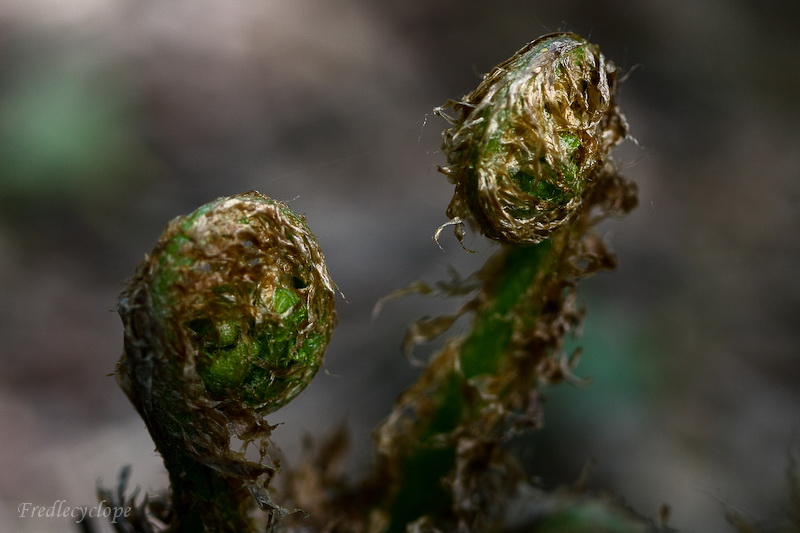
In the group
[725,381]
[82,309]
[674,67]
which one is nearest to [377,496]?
[82,309]

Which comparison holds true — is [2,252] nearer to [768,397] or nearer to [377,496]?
[377,496]

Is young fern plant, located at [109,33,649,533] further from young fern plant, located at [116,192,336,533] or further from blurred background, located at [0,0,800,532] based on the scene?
blurred background, located at [0,0,800,532]

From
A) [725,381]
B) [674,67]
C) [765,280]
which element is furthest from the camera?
[674,67]

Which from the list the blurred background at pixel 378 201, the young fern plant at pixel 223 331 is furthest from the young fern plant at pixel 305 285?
the blurred background at pixel 378 201

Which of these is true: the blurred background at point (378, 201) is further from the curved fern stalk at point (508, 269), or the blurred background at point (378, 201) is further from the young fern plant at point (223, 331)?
the young fern plant at point (223, 331)

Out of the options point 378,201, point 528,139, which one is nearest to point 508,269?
point 528,139

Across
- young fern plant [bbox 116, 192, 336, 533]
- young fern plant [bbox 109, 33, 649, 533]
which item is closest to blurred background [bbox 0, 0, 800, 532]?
young fern plant [bbox 109, 33, 649, 533]

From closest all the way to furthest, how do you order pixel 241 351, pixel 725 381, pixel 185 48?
pixel 241 351, pixel 725 381, pixel 185 48
